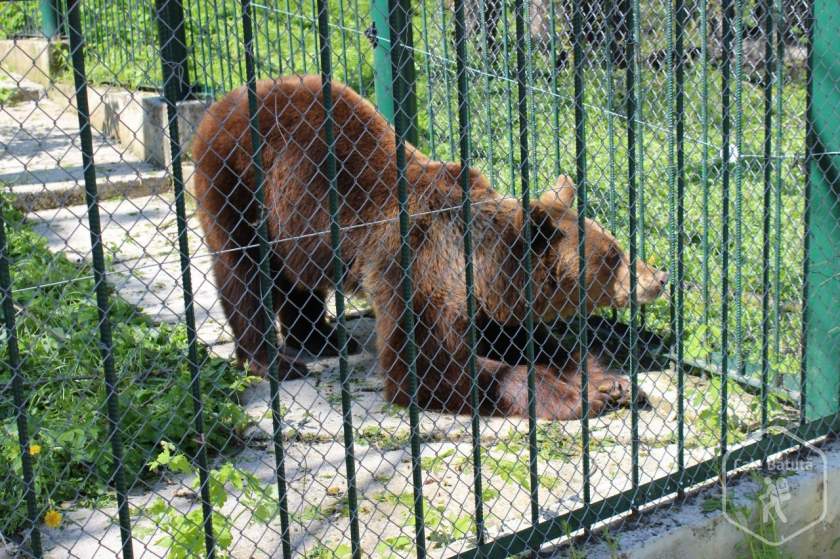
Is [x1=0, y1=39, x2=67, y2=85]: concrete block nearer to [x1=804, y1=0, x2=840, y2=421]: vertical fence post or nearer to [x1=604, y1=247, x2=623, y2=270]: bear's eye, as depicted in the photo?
[x1=604, y1=247, x2=623, y2=270]: bear's eye

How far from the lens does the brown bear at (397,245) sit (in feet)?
17.3

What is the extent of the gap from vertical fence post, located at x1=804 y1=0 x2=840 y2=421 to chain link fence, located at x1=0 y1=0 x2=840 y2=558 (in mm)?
13

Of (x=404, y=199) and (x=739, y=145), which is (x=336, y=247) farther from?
(x=739, y=145)

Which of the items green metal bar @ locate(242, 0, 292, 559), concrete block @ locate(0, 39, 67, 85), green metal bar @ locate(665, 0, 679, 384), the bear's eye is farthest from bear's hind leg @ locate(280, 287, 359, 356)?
concrete block @ locate(0, 39, 67, 85)

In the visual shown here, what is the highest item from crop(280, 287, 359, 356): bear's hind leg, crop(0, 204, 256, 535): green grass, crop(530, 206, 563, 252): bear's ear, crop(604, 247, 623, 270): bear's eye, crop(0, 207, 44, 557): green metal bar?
crop(0, 207, 44, 557): green metal bar

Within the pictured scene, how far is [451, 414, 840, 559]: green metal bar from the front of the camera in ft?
11.7

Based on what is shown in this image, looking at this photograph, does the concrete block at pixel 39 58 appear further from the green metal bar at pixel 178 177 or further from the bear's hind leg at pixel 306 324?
the green metal bar at pixel 178 177

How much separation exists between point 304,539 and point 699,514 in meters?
1.59

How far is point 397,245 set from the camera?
5.41 meters

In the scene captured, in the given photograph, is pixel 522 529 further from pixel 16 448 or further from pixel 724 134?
pixel 16 448

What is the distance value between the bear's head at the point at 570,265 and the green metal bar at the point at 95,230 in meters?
3.06

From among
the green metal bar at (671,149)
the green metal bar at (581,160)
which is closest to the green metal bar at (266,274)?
the green metal bar at (581,160)

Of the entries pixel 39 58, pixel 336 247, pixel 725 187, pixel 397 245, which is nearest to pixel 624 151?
pixel 397 245

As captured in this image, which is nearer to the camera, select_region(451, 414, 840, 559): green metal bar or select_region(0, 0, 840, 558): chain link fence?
select_region(0, 0, 840, 558): chain link fence
